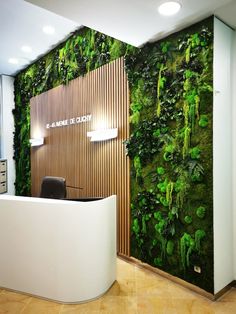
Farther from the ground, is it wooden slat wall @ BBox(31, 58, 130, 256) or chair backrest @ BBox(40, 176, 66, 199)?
wooden slat wall @ BBox(31, 58, 130, 256)

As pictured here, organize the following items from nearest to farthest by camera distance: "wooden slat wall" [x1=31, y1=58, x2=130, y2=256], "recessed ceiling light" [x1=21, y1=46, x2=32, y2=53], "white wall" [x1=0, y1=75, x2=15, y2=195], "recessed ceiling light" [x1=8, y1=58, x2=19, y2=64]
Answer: "wooden slat wall" [x1=31, y1=58, x2=130, y2=256] → "recessed ceiling light" [x1=21, y1=46, x2=32, y2=53] → "recessed ceiling light" [x1=8, y1=58, x2=19, y2=64] → "white wall" [x1=0, y1=75, x2=15, y2=195]

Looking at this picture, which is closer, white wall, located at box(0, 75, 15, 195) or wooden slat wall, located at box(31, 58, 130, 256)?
wooden slat wall, located at box(31, 58, 130, 256)

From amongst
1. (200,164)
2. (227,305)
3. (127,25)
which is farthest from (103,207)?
(127,25)

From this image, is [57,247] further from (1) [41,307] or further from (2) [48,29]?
(2) [48,29]

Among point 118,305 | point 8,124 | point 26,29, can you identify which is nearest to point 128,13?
point 26,29

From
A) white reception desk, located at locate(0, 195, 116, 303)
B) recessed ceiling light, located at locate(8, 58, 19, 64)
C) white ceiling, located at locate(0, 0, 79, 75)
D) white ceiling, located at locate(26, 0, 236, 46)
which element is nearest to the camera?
white ceiling, located at locate(26, 0, 236, 46)

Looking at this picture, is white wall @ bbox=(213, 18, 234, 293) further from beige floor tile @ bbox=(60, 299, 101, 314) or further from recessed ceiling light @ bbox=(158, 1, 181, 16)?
beige floor tile @ bbox=(60, 299, 101, 314)

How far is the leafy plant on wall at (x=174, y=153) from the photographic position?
261 cm

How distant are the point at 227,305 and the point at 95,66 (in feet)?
12.0

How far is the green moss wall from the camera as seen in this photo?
2.61m

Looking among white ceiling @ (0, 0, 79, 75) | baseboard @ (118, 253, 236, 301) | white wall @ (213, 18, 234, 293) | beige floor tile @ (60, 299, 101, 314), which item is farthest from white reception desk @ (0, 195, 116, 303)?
white ceiling @ (0, 0, 79, 75)

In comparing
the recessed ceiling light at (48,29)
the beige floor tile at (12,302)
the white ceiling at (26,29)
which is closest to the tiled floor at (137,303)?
the beige floor tile at (12,302)

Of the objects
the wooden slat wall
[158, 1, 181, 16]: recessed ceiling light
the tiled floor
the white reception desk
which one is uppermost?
[158, 1, 181, 16]: recessed ceiling light

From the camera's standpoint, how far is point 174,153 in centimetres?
289
